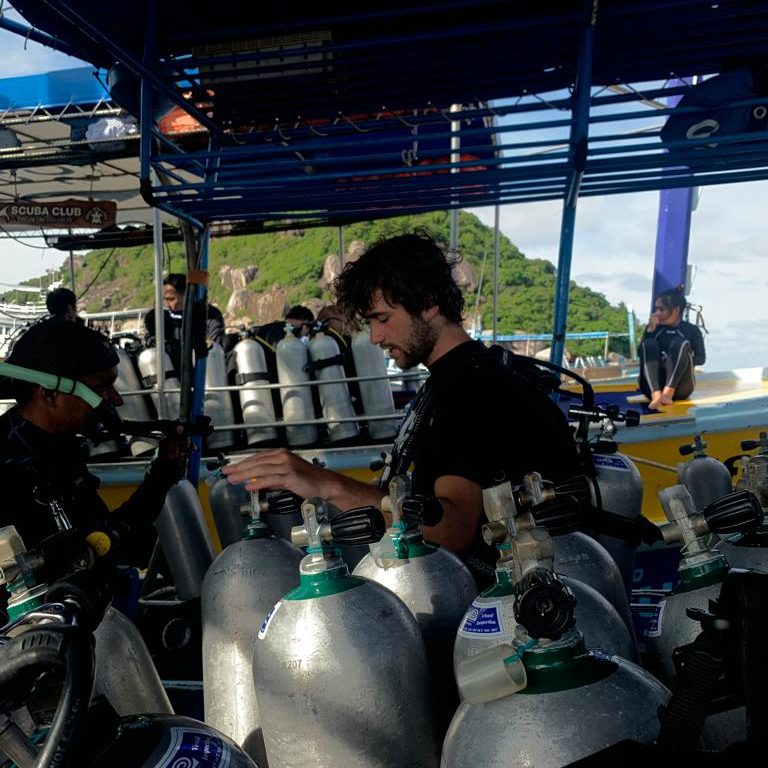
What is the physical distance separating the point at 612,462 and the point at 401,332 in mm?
893

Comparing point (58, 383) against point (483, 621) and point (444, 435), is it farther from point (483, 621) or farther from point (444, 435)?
point (483, 621)

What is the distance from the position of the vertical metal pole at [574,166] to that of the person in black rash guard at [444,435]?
2.42 ft

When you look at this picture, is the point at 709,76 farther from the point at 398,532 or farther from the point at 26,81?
the point at 26,81

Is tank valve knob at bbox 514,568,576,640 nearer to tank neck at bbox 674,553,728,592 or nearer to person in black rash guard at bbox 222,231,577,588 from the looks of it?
tank neck at bbox 674,553,728,592

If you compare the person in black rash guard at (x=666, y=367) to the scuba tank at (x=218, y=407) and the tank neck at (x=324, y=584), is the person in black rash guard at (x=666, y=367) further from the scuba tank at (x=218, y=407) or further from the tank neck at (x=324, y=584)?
the tank neck at (x=324, y=584)

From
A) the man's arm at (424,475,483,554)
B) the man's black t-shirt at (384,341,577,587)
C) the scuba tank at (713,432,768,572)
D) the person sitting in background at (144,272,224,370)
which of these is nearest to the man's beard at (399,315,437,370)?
the man's black t-shirt at (384,341,577,587)

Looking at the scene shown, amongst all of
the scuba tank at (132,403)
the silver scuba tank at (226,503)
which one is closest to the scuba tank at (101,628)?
the silver scuba tank at (226,503)

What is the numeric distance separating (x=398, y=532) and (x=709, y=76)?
2.27 meters

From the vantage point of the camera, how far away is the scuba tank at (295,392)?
545 cm

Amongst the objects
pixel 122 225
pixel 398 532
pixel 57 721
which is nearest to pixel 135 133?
pixel 122 225

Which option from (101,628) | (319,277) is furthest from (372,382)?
(319,277)

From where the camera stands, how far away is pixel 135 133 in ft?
24.8

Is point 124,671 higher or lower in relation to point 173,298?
lower

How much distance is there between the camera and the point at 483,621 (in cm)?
122
